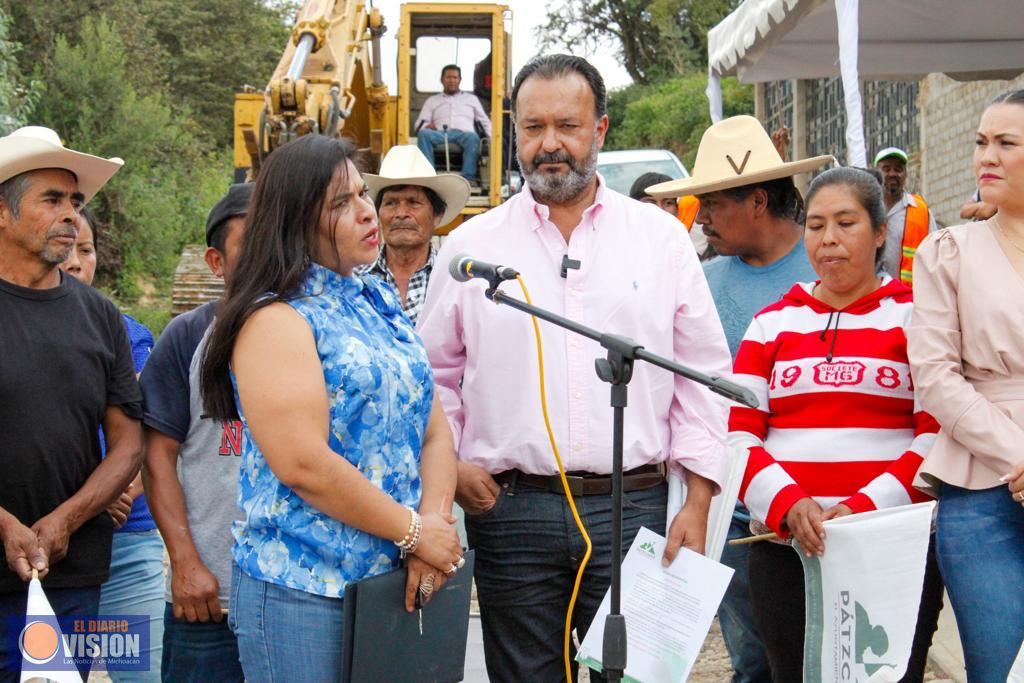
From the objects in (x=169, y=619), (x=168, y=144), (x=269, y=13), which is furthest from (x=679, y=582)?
(x=269, y=13)

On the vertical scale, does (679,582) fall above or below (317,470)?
below

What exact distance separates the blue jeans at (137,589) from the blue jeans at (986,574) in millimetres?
2549

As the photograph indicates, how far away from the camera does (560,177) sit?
11.5 ft

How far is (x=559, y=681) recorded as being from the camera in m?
3.53

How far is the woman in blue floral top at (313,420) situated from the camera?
9.29 ft

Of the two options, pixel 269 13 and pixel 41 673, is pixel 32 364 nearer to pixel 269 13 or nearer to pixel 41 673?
pixel 41 673

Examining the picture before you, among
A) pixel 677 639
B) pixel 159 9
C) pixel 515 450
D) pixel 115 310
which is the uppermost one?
pixel 159 9

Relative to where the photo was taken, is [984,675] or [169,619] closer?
[984,675]

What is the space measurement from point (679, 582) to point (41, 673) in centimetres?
173

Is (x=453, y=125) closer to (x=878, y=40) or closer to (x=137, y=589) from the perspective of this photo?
(x=878, y=40)

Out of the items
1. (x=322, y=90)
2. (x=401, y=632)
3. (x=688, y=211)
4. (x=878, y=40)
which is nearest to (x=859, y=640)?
(x=401, y=632)

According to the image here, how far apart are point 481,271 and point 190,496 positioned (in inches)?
55.3

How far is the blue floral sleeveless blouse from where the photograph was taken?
288 cm

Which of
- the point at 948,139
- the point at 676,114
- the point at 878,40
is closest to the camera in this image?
the point at 878,40
